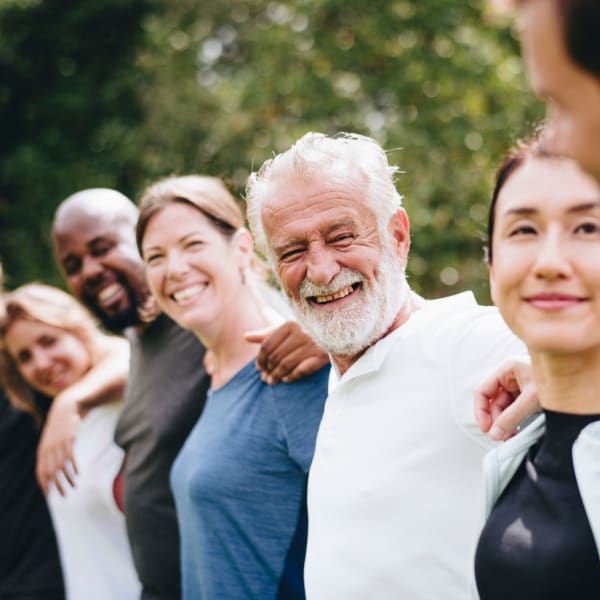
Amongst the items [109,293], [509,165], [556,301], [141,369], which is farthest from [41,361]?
[556,301]

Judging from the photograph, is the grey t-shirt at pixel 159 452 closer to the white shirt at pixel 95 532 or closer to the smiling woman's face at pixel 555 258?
the white shirt at pixel 95 532

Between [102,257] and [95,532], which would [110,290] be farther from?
[95,532]

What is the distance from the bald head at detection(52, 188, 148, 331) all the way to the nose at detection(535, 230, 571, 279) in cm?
227

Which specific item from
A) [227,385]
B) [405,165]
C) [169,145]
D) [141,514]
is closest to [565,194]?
[227,385]

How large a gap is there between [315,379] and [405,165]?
17.6 ft

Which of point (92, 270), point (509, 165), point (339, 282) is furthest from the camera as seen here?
point (92, 270)

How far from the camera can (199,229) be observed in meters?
2.85

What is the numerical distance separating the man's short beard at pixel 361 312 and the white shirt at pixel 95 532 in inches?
62.8

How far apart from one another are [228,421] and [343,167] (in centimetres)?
84

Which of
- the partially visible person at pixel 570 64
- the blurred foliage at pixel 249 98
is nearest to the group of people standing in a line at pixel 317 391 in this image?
the partially visible person at pixel 570 64

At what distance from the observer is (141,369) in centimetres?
333

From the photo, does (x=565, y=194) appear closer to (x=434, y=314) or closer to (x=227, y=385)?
(x=434, y=314)

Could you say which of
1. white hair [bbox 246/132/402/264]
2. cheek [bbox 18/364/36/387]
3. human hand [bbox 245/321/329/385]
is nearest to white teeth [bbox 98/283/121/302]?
cheek [bbox 18/364/36/387]

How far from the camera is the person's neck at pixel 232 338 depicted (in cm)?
→ 276
